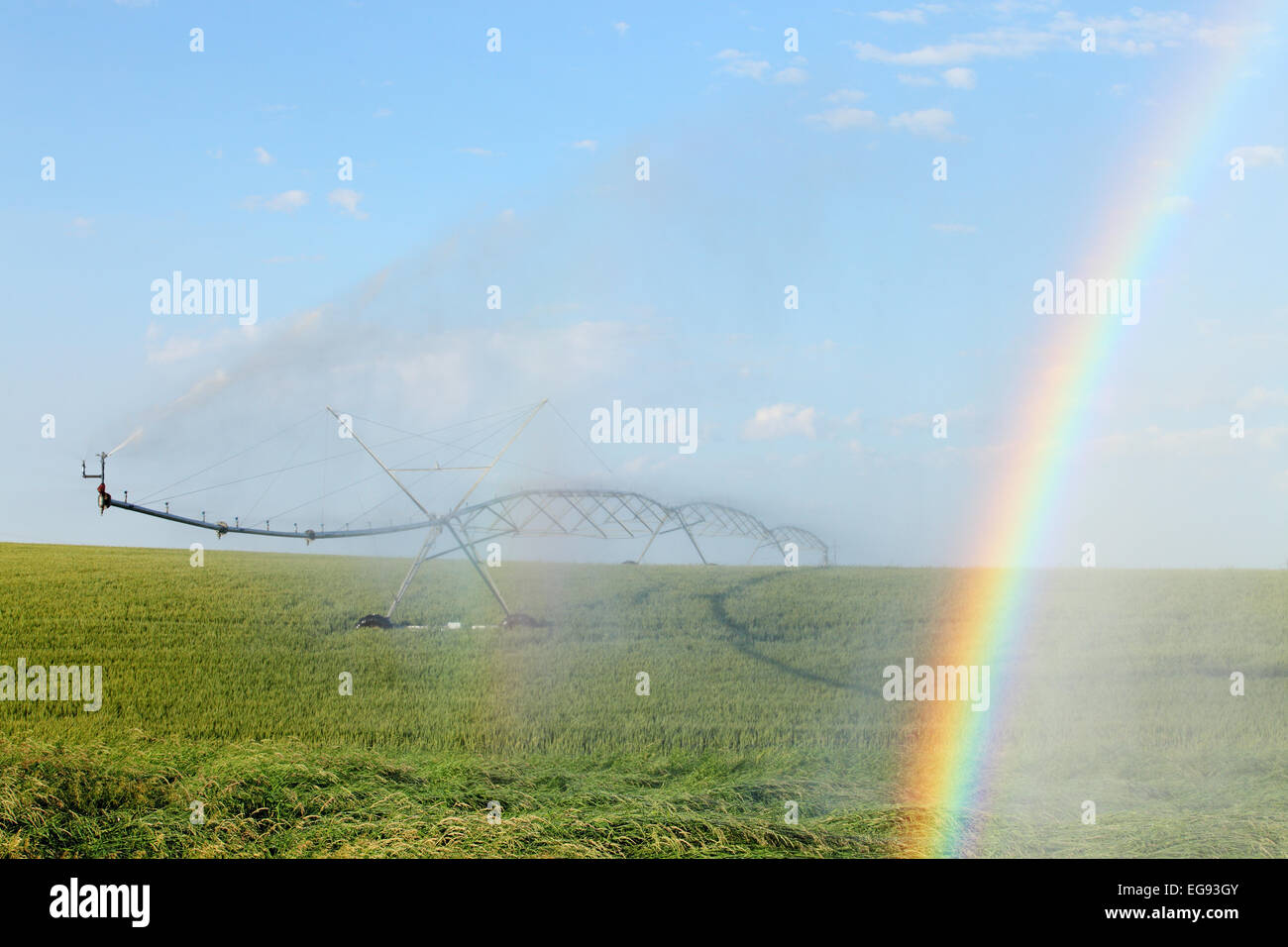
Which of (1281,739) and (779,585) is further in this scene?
(779,585)

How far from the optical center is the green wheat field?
10961 mm

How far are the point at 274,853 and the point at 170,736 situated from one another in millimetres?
7531

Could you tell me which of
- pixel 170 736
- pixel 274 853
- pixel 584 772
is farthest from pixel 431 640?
pixel 274 853

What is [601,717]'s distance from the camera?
1928 cm

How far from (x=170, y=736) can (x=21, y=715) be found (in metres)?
4.09

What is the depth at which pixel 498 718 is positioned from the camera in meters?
19.0

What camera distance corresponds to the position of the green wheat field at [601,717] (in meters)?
11.0

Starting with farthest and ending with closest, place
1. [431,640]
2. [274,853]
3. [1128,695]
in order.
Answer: [431,640] → [1128,695] → [274,853]

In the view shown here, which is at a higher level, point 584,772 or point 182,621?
point 182,621
